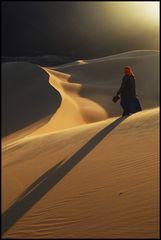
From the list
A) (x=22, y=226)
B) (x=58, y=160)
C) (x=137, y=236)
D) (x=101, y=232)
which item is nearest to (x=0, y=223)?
(x=22, y=226)

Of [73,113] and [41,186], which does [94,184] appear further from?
[73,113]

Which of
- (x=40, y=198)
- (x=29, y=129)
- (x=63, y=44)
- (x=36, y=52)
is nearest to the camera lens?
(x=40, y=198)

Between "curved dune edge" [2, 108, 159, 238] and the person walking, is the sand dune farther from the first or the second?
the person walking

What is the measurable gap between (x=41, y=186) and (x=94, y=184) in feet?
2.83

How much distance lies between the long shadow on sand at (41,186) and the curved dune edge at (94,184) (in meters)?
0.02

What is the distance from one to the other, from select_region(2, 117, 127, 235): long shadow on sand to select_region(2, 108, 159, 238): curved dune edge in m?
0.02

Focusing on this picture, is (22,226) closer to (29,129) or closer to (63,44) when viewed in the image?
(29,129)

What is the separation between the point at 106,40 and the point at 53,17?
8638mm

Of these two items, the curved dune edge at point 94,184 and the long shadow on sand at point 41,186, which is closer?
the curved dune edge at point 94,184

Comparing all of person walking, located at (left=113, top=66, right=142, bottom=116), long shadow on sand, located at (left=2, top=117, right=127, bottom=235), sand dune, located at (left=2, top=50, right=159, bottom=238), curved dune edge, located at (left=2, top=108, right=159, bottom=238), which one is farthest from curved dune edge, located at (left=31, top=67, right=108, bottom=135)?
long shadow on sand, located at (left=2, top=117, right=127, bottom=235)

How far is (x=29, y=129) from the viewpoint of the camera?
14.0 m

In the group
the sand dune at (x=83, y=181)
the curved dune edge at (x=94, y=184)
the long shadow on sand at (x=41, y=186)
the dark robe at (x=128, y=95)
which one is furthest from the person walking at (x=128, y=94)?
the long shadow on sand at (x=41, y=186)

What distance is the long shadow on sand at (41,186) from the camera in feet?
20.1

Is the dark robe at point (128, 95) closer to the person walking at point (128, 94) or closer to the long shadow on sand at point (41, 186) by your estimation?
the person walking at point (128, 94)
